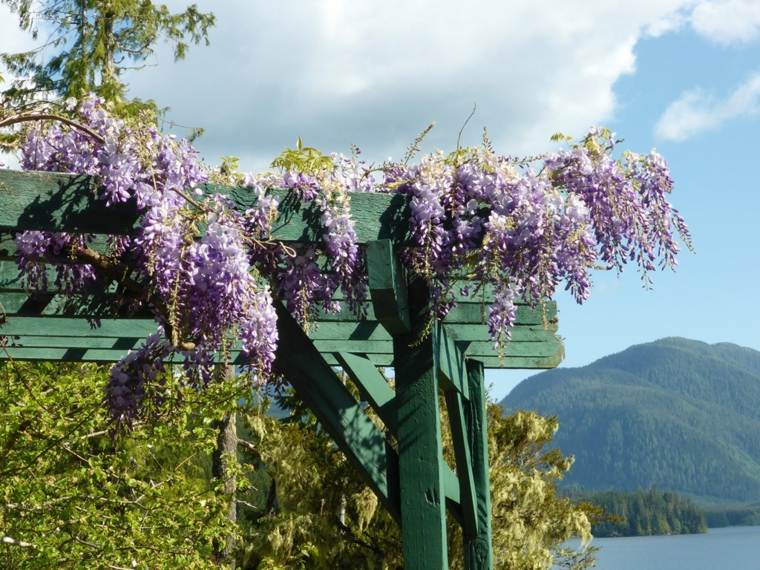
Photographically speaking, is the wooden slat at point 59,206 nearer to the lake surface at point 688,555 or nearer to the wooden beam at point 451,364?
the wooden beam at point 451,364

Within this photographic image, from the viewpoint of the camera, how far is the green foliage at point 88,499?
554cm

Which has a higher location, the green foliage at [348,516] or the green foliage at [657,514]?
the green foliage at [657,514]

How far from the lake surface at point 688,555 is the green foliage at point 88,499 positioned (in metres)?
99.8

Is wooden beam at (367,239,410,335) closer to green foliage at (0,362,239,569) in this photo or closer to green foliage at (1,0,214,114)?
green foliage at (0,362,239,569)

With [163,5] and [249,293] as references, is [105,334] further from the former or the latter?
[163,5]

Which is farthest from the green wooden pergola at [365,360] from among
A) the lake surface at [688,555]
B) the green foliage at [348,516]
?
the lake surface at [688,555]

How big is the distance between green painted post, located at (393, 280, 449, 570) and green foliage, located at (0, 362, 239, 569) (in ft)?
8.49

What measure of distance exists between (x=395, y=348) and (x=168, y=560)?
3.35 m

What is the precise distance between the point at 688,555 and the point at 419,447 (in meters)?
140

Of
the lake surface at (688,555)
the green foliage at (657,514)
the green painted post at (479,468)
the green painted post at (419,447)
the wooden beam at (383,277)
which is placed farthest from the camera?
the green foliage at (657,514)

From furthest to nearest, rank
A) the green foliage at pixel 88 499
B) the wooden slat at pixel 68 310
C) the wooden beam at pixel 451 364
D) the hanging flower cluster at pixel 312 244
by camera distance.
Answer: the green foliage at pixel 88 499
the wooden slat at pixel 68 310
the wooden beam at pixel 451 364
the hanging flower cluster at pixel 312 244

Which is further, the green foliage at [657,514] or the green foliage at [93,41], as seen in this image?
the green foliage at [657,514]

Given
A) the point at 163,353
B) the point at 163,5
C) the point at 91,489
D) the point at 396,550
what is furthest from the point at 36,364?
the point at 163,5

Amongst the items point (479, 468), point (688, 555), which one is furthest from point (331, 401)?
point (688, 555)
